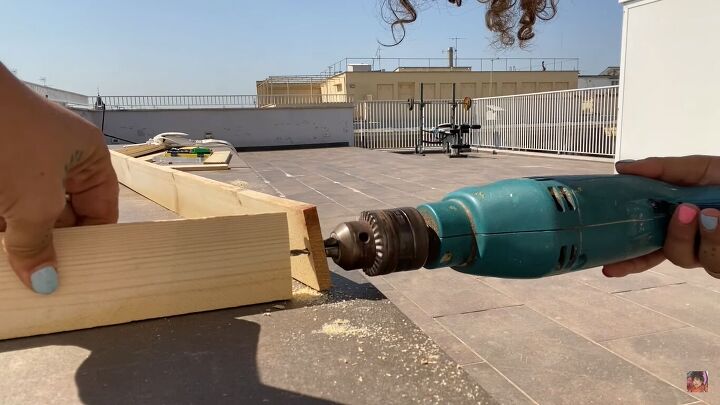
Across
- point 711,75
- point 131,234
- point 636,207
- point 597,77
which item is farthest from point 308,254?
point 597,77

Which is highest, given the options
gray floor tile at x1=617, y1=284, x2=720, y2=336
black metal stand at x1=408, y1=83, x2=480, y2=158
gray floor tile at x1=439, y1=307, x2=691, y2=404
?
black metal stand at x1=408, y1=83, x2=480, y2=158

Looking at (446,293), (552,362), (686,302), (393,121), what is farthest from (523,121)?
(552,362)

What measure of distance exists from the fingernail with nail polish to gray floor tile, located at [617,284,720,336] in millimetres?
1854

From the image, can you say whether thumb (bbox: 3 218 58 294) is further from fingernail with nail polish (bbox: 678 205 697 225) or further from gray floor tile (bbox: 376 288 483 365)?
gray floor tile (bbox: 376 288 483 365)

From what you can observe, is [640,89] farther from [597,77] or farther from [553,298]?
[597,77]

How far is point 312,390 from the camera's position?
1.02m

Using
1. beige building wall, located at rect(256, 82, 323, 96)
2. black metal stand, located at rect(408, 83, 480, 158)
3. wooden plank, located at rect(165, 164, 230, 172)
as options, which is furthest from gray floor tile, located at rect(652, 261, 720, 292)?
beige building wall, located at rect(256, 82, 323, 96)

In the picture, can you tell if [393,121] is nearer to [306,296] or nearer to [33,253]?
[306,296]

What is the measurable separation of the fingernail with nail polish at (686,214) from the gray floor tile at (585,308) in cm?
153

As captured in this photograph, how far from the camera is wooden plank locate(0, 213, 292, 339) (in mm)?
1245

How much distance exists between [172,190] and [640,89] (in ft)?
28.8

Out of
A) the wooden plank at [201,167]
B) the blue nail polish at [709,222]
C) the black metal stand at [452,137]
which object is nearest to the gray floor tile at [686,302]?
the blue nail polish at [709,222]

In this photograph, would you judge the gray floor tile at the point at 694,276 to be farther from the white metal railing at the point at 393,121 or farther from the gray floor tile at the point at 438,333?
the white metal railing at the point at 393,121

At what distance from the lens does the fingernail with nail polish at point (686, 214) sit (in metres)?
1.13
